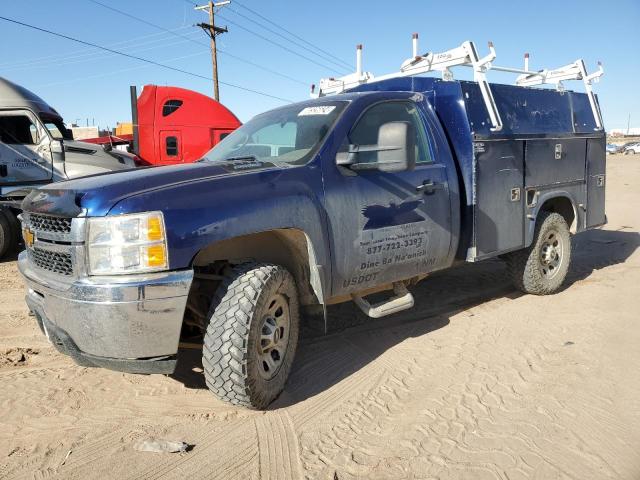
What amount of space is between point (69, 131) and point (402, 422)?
32.4 feet

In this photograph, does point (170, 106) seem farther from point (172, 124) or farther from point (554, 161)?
point (554, 161)

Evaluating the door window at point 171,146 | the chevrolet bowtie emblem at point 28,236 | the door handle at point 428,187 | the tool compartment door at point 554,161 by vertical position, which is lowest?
the chevrolet bowtie emblem at point 28,236

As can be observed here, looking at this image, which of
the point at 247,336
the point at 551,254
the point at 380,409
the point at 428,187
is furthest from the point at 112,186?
the point at 551,254

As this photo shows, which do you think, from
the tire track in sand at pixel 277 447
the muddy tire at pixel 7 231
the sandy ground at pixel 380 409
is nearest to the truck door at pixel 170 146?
the muddy tire at pixel 7 231

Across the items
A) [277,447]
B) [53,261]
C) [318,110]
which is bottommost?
[277,447]

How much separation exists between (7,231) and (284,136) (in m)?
6.64

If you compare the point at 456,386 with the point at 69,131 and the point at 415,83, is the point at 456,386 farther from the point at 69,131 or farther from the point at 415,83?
the point at 69,131

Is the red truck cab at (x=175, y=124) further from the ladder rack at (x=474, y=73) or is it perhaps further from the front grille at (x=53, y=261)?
the front grille at (x=53, y=261)

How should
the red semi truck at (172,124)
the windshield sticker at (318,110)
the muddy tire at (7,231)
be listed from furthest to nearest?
the red semi truck at (172,124) < the muddy tire at (7,231) < the windshield sticker at (318,110)

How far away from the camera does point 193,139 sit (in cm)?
1248

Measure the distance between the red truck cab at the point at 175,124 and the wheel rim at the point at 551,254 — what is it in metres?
8.62

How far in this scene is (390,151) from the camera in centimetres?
353

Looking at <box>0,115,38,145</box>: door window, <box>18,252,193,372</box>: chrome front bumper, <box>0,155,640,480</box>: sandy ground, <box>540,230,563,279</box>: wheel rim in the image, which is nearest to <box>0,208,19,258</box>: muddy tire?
<box>0,115,38,145</box>: door window

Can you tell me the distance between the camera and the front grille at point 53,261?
2.89 m
